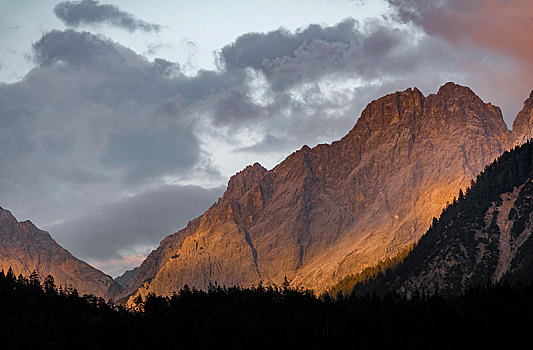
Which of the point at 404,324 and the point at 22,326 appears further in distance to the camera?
the point at 404,324

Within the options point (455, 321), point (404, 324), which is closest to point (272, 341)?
point (404, 324)

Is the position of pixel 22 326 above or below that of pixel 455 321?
above

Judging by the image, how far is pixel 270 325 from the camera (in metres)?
167

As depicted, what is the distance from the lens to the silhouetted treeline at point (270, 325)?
15462 cm

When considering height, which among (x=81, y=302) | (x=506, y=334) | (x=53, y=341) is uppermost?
(x=81, y=302)

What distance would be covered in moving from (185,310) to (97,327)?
32545 millimetres

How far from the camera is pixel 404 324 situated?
550 feet

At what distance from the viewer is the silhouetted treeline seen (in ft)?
507

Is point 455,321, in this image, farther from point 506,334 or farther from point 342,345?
point 342,345

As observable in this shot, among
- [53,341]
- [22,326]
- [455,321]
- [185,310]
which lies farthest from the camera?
[185,310]

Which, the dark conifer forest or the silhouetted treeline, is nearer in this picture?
the dark conifer forest

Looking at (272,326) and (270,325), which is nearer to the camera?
(272,326)

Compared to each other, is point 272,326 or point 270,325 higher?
point 270,325

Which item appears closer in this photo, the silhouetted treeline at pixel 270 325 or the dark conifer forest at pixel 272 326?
the dark conifer forest at pixel 272 326
